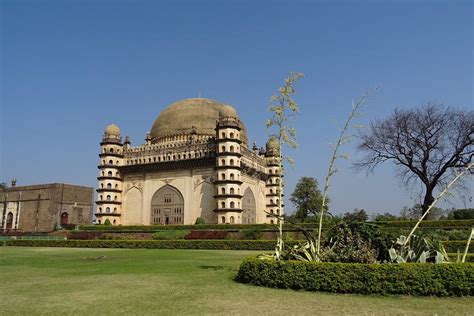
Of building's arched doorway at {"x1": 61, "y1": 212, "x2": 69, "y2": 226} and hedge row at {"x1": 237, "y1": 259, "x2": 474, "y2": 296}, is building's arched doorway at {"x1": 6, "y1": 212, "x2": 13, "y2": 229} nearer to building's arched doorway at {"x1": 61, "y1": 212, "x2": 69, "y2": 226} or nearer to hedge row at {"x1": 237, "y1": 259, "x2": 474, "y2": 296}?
building's arched doorway at {"x1": 61, "y1": 212, "x2": 69, "y2": 226}

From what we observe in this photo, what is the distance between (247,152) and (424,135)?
17.5 m

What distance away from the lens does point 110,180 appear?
139 feet

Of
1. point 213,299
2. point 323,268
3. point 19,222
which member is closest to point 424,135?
point 323,268

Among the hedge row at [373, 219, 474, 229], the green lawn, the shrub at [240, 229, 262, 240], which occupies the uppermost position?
the hedge row at [373, 219, 474, 229]

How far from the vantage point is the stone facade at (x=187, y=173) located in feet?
122

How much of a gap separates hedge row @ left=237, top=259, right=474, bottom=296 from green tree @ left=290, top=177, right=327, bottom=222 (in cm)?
4447

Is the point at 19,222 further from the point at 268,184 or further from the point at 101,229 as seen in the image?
the point at 268,184

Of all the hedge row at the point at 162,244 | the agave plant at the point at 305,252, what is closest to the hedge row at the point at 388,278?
the agave plant at the point at 305,252

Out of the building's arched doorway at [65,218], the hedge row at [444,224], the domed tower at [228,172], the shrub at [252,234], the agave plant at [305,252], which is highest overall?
the domed tower at [228,172]

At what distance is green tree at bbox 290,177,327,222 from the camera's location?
172 feet

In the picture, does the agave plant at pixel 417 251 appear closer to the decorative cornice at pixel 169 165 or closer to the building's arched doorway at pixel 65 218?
the decorative cornice at pixel 169 165

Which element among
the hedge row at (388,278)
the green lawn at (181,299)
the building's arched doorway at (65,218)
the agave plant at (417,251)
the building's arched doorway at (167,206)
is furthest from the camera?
the building's arched doorway at (65,218)

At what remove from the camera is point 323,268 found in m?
8.25

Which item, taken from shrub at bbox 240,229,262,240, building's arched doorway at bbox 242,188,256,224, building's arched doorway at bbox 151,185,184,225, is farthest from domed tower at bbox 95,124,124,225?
shrub at bbox 240,229,262,240
